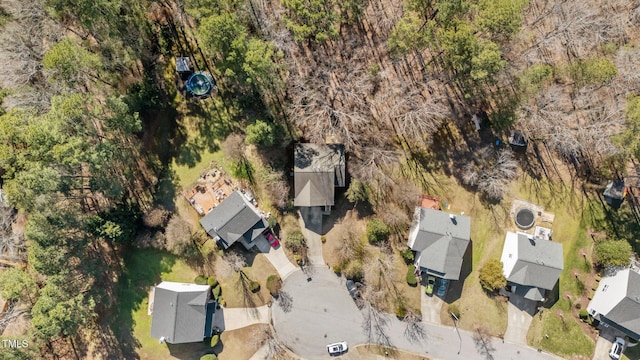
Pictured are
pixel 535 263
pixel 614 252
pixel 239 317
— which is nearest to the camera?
pixel 535 263

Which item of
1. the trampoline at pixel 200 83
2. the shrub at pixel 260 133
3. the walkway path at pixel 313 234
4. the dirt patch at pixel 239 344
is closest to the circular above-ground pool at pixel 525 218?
the walkway path at pixel 313 234

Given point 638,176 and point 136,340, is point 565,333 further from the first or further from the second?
point 136,340

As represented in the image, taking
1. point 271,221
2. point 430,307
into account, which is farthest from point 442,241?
point 271,221

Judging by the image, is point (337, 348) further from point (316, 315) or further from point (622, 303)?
point (622, 303)

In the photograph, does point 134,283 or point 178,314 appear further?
point 134,283

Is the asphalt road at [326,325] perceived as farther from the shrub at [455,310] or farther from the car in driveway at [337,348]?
the shrub at [455,310]

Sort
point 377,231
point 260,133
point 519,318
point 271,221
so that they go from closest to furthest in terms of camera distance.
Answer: point 260,133 → point 377,231 → point 271,221 → point 519,318
